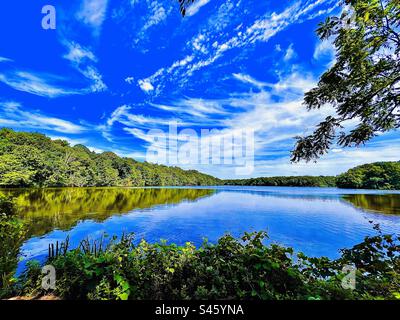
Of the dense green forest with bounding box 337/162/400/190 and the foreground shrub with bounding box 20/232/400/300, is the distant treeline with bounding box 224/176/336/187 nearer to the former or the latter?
the dense green forest with bounding box 337/162/400/190

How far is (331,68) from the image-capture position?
4.30m

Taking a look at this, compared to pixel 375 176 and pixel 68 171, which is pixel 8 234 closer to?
pixel 68 171

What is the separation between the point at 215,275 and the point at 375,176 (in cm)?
7241

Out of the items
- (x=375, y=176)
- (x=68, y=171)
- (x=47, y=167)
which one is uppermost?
(x=47, y=167)

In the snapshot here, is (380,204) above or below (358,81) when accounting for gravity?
below

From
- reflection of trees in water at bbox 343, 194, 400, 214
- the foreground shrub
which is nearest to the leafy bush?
the foreground shrub

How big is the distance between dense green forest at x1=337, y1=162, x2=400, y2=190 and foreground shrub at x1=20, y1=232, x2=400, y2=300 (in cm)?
5380

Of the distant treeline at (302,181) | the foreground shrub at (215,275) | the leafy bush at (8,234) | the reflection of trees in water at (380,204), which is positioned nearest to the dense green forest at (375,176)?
the reflection of trees in water at (380,204)

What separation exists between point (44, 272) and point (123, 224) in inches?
434

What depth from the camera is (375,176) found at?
53.0m

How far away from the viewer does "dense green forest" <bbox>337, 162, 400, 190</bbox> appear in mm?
45169

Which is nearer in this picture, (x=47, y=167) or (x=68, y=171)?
(x=47, y=167)

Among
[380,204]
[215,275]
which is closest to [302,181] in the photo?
[380,204]
